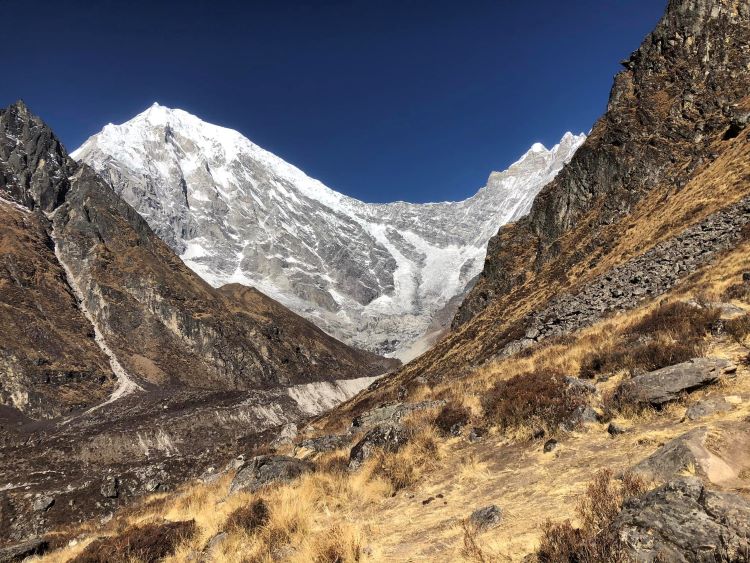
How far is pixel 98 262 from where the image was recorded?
476ft

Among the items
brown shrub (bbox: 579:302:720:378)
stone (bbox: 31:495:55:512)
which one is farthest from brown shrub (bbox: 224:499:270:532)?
stone (bbox: 31:495:55:512)

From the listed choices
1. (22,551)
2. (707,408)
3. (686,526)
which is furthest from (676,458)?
(22,551)

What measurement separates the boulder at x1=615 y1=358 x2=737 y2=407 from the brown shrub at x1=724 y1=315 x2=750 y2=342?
2.27m

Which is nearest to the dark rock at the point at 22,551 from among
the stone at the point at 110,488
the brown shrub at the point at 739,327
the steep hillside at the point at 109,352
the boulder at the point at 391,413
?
the boulder at the point at 391,413

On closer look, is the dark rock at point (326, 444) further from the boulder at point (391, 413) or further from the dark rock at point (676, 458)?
the dark rock at point (676, 458)

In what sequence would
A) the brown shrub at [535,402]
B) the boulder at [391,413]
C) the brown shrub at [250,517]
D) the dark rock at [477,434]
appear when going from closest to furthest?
1. the brown shrub at [250,517]
2. the brown shrub at [535,402]
3. the dark rock at [477,434]
4. the boulder at [391,413]

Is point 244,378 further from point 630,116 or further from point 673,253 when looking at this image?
point 673,253

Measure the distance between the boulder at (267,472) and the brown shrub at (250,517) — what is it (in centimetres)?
268

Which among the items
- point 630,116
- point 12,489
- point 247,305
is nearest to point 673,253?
point 630,116

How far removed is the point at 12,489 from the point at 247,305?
126 meters

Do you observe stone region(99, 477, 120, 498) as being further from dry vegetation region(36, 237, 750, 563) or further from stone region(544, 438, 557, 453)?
stone region(544, 438, 557, 453)

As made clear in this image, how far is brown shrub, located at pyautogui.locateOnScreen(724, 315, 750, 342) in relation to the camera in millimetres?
11938

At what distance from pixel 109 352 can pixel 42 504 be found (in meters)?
81.4

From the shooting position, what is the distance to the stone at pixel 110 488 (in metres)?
52.4
